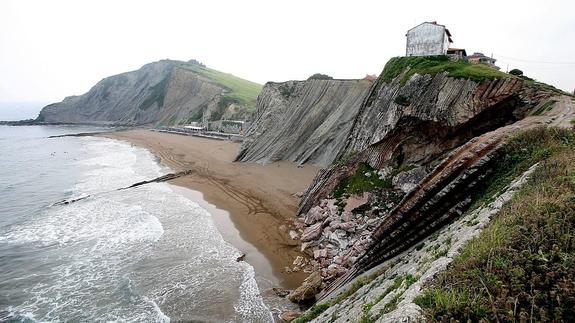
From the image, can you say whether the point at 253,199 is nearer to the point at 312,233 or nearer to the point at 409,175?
the point at 312,233

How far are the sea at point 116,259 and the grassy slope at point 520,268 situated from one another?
11.5 meters

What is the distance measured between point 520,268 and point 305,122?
143 feet

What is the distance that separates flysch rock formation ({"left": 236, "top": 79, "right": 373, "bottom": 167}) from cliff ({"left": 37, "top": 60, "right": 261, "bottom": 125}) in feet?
126

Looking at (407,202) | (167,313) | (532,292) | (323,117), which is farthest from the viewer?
(323,117)

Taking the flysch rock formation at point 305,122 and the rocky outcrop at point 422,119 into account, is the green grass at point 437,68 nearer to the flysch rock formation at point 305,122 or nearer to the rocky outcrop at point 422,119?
the rocky outcrop at point 422,119

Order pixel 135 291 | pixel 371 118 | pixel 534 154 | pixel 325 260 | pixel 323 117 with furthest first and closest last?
pixel 323 117 < pixel 371 118 < pixel 325 260 < pixel 135 291 < pixel 534 154

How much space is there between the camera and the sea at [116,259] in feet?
57.5

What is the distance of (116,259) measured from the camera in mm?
22672

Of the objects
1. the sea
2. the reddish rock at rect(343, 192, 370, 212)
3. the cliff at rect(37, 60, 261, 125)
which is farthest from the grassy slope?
the cliff at rect(37, 60, 261, 125)

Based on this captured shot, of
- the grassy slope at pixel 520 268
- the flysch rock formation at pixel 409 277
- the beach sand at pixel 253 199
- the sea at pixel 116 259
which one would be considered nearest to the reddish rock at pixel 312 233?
the beach sand at pixel 253 199

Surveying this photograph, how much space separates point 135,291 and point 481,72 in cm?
2686

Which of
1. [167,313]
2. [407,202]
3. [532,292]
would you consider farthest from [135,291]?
[532,292]

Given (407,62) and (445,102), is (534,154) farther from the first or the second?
(407,62)

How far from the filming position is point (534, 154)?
1302 cm
